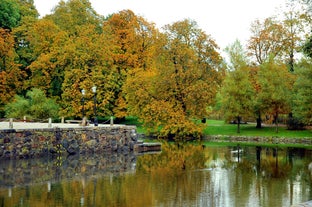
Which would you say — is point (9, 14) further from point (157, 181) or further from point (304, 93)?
point (157, 181)

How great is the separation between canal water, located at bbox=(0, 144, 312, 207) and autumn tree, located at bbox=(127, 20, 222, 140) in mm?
16091

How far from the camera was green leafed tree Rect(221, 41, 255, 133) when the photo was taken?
4357 centimetres

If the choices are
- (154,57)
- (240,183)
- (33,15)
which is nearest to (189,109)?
(154,57)

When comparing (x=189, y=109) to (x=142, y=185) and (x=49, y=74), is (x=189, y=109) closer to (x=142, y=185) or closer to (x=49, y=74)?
(x=49, y=74)

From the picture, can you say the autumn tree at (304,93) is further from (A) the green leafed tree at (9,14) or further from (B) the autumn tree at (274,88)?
(A) the green leafed tree at (9,14)

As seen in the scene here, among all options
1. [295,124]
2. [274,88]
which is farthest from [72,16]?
[295,124]

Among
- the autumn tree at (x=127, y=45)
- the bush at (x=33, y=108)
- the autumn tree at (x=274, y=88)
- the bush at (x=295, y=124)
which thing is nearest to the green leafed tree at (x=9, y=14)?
the autumn tree at (x=127, y=45)

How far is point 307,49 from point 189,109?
23175 mm

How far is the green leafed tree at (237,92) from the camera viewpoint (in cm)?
4357

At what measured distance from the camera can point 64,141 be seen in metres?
26.8

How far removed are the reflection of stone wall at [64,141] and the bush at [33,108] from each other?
12620mm

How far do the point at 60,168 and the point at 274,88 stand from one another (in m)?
26.5

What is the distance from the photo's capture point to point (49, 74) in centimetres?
4575

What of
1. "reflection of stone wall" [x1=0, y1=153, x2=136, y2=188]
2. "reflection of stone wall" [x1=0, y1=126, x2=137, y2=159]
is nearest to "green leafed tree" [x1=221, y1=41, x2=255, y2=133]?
"reflection of stone wall" [x1=0, y1=126, x2=137, y2=159]
